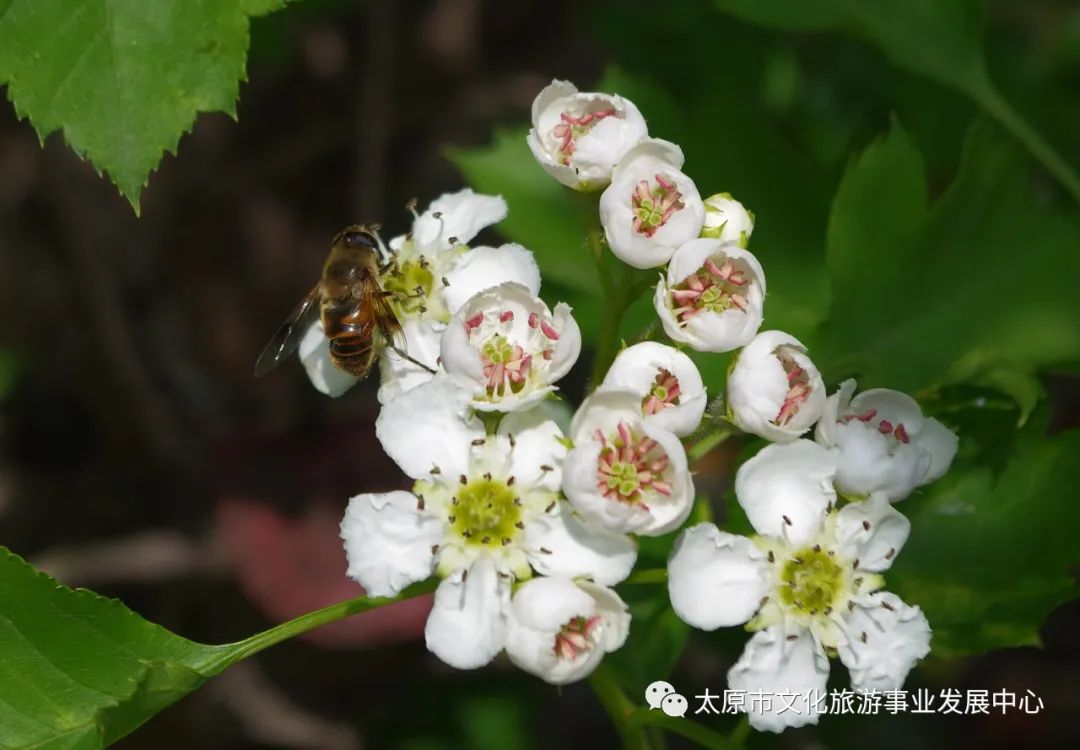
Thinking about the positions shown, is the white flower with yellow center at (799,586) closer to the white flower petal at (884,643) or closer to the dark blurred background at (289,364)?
the white flower petal at (884,643)

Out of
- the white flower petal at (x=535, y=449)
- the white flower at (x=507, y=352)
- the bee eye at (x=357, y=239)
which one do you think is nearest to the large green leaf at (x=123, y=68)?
the bee eye at (x=357, y=239)

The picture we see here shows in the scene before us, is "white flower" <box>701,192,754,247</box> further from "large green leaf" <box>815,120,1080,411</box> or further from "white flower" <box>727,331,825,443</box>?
"large green leaf" <box>815,120,1080,411</box>

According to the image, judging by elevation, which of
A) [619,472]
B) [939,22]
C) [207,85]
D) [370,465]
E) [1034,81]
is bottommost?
[619,472]

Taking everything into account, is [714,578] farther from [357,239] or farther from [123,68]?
[123,68]

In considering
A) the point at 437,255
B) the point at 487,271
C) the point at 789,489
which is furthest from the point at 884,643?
the point at 437,255

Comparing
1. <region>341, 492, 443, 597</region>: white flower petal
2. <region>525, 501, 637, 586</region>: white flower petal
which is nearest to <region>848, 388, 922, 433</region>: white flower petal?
<region>525, 501, 637, 586</region>: white flower petal

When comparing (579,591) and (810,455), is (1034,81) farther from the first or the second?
(579,591)

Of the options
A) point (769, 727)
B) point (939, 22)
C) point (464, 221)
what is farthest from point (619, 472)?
point (939, 22)
